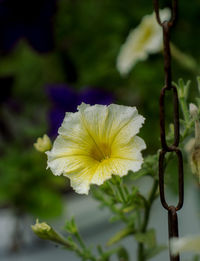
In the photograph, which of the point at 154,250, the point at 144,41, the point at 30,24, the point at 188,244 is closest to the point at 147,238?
the point at 154,250

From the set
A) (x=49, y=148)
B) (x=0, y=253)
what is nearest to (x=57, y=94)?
(x=0, y=253)

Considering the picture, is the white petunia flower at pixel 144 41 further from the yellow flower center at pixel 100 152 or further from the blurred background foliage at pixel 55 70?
the yellow flower center at pixel 100 152

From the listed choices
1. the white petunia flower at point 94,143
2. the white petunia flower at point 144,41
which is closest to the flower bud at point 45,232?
the white petunia flower at point 94,143

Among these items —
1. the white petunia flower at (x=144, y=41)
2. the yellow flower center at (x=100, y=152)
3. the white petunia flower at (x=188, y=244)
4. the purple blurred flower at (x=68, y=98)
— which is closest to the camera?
the white petunia flower at (x=188, y=244)

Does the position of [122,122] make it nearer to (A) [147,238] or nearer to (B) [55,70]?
(A) [147,238]

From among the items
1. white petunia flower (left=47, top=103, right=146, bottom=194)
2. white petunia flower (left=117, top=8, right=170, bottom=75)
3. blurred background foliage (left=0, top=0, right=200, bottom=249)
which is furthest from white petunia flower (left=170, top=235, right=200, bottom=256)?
blurred background foliage (left=0, top=0, right=200, bottom=249)

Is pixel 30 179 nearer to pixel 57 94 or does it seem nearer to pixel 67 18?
pixel 57 94

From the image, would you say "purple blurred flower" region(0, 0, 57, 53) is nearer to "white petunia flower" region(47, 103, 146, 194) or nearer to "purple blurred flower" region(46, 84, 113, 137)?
"purple blurred flower" region(46, 84, 113, 137)
